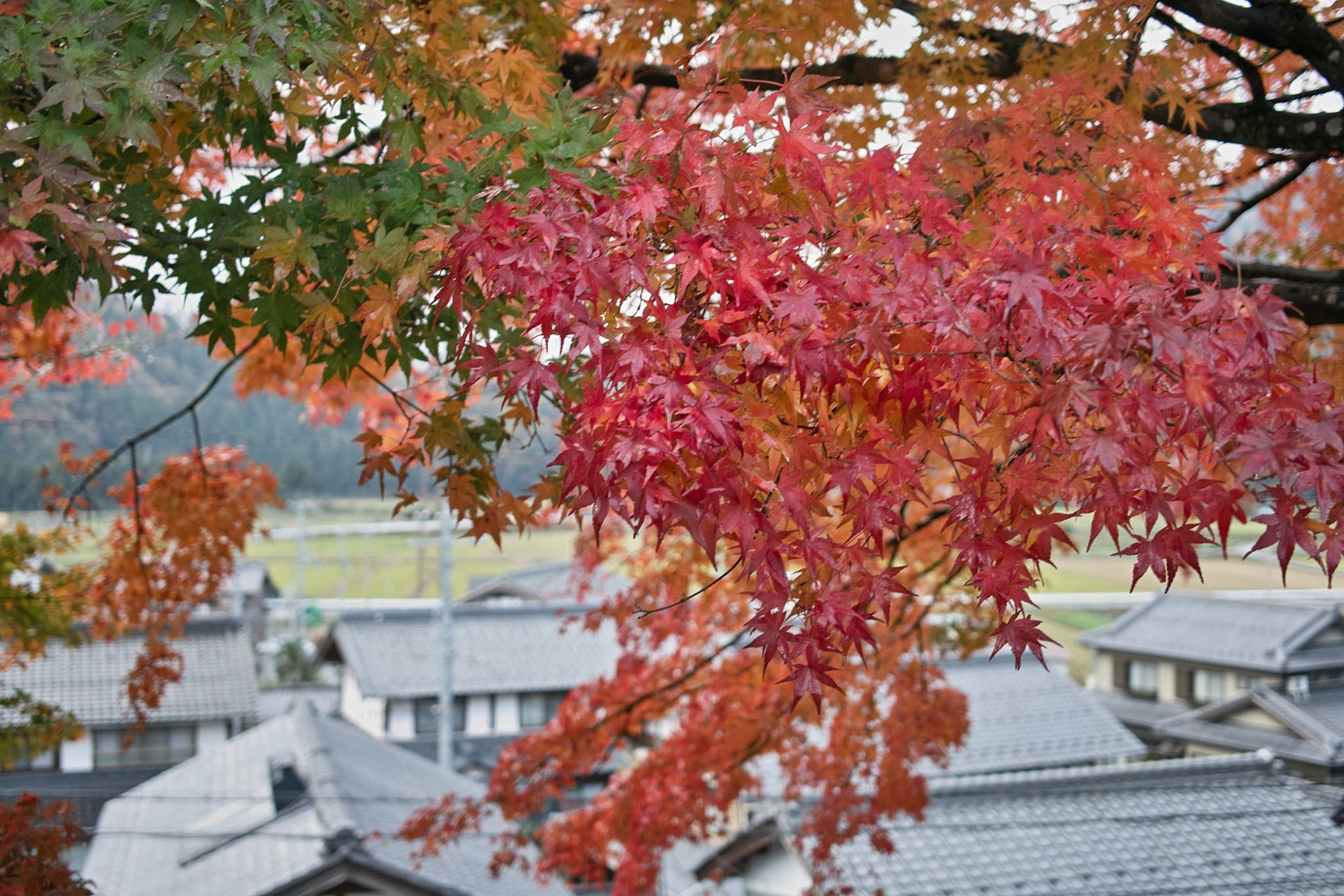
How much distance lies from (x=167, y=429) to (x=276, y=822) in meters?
4.45

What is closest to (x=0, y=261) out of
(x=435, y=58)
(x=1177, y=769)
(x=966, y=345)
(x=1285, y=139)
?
(x=435, y=58)

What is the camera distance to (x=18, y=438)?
47.0 feet

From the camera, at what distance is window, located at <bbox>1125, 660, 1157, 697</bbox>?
20719mm

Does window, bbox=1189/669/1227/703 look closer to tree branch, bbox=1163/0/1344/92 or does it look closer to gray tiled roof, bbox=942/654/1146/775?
gray tiled roof, bbox=942/654/1146/775

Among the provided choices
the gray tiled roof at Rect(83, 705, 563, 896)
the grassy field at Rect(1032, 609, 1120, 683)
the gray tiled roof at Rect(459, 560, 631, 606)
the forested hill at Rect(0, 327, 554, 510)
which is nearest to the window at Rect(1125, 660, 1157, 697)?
the grassy field at Rect(1032, 609, 1120, 683)

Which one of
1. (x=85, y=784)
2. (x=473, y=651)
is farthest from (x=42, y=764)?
(x=473, y=651)

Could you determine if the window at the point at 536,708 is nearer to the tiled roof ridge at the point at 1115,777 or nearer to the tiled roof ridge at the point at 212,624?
the tiled roof ridge at the point at 212,624

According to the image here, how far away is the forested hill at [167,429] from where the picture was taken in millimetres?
9516

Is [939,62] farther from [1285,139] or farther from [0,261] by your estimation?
[0,261]

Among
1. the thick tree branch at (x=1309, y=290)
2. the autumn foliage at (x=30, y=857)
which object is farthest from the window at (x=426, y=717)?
the thick tree branch at (x=1309, y=290)

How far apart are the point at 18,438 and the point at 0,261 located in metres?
14.7

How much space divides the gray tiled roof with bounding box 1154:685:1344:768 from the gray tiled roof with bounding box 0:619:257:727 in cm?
1616

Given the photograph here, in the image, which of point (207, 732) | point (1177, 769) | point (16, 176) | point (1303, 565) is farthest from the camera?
point (1303, 565)

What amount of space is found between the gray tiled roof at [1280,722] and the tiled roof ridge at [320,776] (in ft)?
43.7
